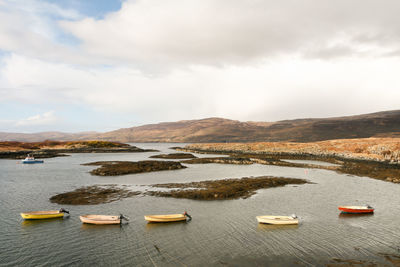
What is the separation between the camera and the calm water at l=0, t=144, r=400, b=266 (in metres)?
18.3

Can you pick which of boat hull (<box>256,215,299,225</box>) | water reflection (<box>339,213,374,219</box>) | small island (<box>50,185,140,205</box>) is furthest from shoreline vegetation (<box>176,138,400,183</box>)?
small island (<box>50,185,140,205</box>)

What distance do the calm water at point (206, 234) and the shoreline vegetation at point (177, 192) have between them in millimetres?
1949

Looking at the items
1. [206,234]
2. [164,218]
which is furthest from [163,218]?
[206,234]

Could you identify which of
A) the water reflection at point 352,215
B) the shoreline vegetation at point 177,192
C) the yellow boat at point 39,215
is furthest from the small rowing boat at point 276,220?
the yellow boat at point 39,215

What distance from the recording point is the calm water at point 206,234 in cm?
1827

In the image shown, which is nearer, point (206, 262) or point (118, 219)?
point (206, 262)

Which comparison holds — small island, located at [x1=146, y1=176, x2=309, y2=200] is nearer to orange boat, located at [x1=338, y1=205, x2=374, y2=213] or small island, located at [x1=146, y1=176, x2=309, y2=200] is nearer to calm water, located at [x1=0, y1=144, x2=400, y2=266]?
calm water, located at [x1=0, y1=144, x2=400, y2=266]

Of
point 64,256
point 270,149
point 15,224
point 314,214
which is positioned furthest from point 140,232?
point 270,149

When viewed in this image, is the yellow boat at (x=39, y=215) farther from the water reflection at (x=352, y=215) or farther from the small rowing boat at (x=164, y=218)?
the water reflection at (x=352, y=215)

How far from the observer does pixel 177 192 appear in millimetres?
37531

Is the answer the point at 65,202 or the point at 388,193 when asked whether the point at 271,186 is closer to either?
the point at 388,193

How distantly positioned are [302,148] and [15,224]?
373 feet

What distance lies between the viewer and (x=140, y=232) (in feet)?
74.9

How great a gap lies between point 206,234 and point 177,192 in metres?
15.5
